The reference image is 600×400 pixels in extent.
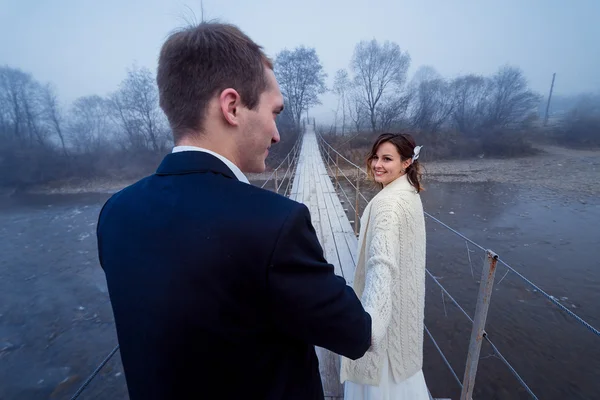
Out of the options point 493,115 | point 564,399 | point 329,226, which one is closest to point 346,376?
point 329,226

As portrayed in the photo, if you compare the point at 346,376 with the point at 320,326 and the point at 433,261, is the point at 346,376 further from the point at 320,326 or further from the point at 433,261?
the point at 433,261

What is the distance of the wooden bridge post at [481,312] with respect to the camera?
1233mm

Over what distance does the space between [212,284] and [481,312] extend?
1.43 metres

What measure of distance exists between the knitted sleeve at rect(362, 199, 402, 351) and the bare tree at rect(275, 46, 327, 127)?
22305mm

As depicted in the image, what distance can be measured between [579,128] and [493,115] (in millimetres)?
6877

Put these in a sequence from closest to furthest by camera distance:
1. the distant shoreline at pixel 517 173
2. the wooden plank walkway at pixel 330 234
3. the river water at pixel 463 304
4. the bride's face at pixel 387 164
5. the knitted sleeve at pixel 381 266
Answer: the knitted sleeve at pixel 381 266, the bride's face at pixel 387 164, the wooden plank walkway at pixel 330 234, the river water at pixel 463 304, the distant shoreline at pixel 517 173

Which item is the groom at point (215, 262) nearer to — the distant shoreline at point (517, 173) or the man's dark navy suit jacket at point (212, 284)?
the man's dark navy suit jacket at point (212, 284)

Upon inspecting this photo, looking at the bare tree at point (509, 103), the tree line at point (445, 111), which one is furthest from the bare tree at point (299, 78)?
the bare tree at point (509, 103)

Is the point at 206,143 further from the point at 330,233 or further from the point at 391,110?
the point at 391,110

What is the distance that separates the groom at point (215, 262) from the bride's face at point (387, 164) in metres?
1.03

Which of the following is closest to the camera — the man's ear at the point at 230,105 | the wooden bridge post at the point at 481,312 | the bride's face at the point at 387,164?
the man's ear at the point at 230,105

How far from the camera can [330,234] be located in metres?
3.98

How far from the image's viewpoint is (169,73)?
25.6 inches

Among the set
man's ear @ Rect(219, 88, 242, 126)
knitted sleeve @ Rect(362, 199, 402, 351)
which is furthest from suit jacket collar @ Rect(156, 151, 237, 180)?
knitted sleeve @ Rect(362, 199, 402, 351)
